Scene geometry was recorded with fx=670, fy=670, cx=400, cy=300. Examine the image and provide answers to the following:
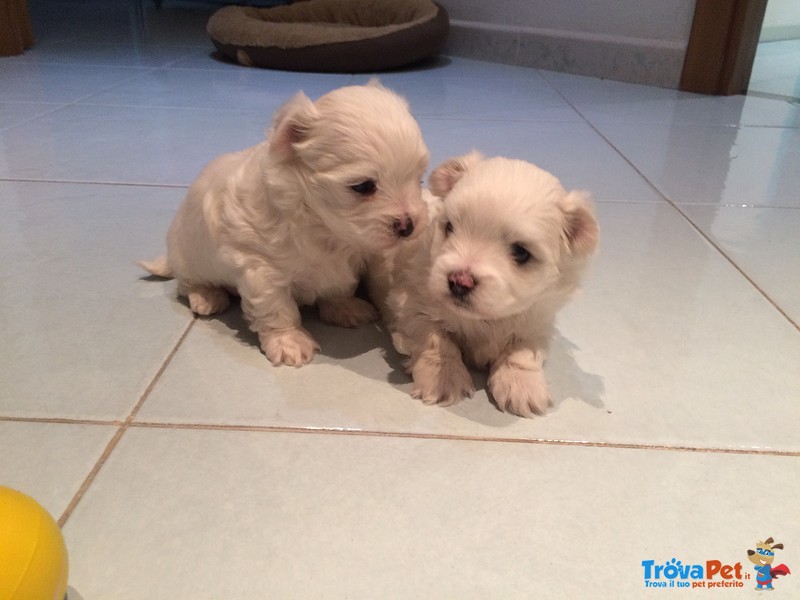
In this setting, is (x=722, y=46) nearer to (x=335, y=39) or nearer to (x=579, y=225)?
(x=335, y=39)

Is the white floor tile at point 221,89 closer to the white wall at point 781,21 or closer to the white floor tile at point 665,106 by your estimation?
the white floor tile at point 665,106

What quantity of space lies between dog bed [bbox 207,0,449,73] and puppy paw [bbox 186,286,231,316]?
2.74 meters

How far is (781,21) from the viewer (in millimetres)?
5641

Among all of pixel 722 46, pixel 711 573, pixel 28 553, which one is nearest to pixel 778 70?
pixel 722 46

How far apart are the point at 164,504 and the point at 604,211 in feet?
5.13

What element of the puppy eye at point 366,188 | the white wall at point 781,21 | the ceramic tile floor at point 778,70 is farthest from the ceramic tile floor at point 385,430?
the white wall at point 781,21

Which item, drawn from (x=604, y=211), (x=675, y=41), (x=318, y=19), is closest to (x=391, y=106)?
(x=604, y=211)

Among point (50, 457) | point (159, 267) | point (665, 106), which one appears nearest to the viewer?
point (50, 457)

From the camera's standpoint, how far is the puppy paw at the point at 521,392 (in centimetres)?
113

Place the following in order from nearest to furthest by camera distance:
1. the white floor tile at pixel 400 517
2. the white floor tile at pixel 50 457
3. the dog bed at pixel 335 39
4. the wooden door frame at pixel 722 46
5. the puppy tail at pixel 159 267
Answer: the white floor tile at pixel 400 517, the white floor tile at pixel 50 457, the puppy tail at pixel 159 267, the wooden door frame at pixel 722 46, the dog bed at pixel 335 39

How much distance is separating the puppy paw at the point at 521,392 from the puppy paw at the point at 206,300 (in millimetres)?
634

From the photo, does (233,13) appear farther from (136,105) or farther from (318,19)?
(136,105)

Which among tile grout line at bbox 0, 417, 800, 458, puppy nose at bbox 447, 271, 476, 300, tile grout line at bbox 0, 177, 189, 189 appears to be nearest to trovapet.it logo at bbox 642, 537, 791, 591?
tile grout line at bbox 0, 417, 800, 458

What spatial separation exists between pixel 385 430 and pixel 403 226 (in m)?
0.34
